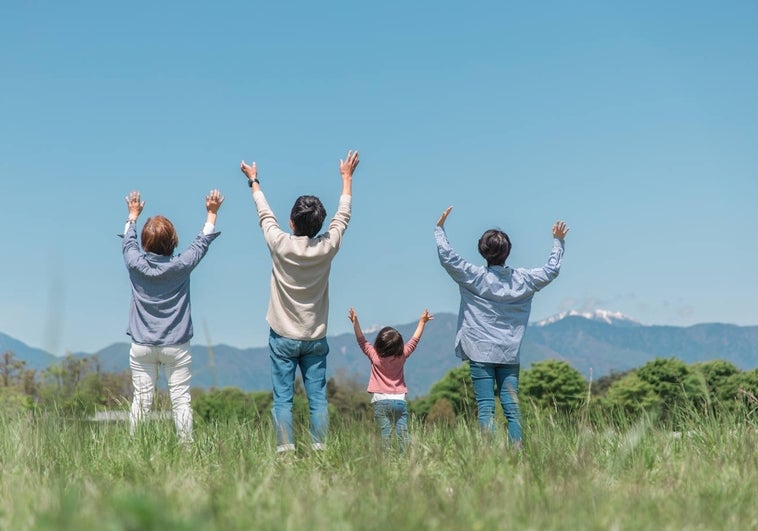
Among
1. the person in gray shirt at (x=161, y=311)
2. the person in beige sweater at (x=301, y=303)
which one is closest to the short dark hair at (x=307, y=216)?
the person in beige sweater at (x=301, y=303)

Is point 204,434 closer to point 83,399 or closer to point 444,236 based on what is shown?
point 83,399

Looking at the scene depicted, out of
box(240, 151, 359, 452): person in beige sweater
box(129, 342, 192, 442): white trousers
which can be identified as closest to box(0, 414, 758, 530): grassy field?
box(240, 151, 359, 452): person in beige sweater

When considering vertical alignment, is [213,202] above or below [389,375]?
above

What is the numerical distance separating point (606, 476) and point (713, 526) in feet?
3.99

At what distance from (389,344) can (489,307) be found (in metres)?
1.15

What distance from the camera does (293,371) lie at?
7328mm

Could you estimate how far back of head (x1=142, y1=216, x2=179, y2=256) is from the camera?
7.90 meters

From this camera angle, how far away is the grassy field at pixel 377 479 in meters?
4.06

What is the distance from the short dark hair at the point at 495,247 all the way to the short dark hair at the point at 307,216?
1.65 m

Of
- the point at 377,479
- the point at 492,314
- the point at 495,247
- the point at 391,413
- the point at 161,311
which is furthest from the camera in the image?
the point at 391,413

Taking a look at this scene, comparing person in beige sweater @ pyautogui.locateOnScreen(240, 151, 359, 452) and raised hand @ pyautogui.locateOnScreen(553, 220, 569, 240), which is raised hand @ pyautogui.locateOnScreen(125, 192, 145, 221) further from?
raised hand @ pyautogui.locateOnScreen(553, 220, 569, 240)

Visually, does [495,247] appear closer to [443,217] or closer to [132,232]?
[443,217]

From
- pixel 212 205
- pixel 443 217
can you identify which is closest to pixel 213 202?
pixel 212 205

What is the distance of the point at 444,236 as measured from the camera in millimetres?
8062
